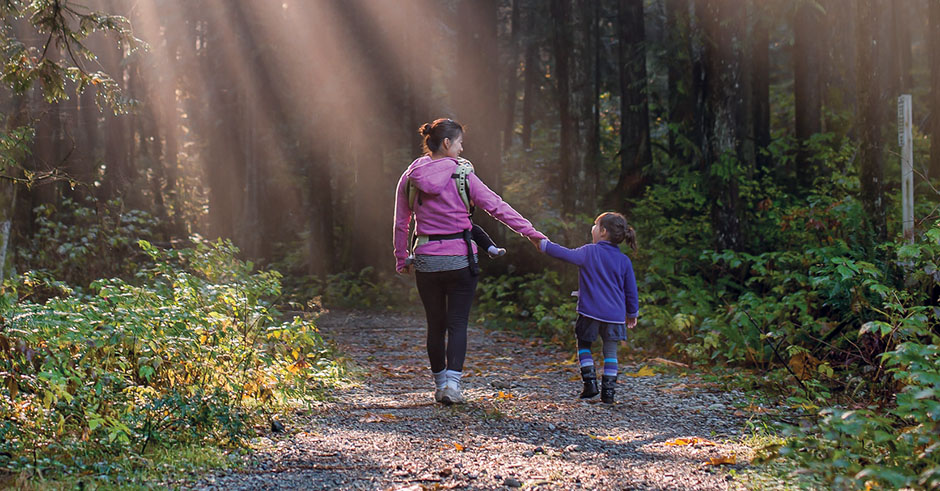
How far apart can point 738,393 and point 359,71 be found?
1474 centimetres

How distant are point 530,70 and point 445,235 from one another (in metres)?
26.0

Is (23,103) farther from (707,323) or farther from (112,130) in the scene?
(707,323)

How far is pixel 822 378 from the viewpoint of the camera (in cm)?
743

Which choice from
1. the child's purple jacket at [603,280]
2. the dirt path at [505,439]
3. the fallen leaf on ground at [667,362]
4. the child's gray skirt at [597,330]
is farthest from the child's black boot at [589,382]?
the fallen leaf on ground at [667,362]

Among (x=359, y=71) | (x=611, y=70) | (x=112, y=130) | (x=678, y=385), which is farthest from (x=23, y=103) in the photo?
(x=611, y=70)

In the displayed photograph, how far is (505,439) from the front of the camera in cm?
A: 584

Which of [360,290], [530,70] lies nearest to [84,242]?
[360,290]

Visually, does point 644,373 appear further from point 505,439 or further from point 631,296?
point 505,439

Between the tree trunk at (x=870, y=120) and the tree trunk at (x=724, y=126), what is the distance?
2.07 m

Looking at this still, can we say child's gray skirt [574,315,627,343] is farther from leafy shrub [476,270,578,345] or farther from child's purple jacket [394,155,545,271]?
leafy shrub [476,270,578,345]

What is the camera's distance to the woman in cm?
695

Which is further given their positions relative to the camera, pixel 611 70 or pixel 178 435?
pixel 611 70

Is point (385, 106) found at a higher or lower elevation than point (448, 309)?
higher

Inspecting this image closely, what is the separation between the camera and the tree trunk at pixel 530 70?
87.1ft
